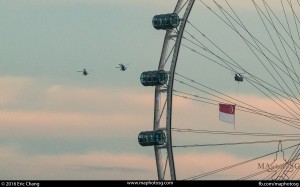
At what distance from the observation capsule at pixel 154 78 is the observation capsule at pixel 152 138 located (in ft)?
13.0

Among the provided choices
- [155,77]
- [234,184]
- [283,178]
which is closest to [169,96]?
[155,77]

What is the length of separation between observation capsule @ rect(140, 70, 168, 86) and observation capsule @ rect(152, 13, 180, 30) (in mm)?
3680

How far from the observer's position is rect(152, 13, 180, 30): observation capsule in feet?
303

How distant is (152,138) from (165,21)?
31.2 ft

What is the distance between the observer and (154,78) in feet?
303

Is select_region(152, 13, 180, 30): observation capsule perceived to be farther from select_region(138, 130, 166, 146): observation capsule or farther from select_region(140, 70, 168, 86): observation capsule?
select_region(138, 130, 166, 146): observation capsule

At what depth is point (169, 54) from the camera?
301ft

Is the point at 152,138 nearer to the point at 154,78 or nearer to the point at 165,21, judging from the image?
the point at 154,78

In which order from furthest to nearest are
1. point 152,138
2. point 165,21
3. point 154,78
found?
point 165,21 < point 154,78 < point 152,138

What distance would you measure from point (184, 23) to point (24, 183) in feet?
73.2

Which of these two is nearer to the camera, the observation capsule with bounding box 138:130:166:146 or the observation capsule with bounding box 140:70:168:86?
the observation capsule with bounding box 138:130:166:146

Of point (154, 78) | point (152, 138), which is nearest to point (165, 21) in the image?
point (154, 78)

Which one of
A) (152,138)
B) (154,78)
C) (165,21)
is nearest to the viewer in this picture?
(152,138)

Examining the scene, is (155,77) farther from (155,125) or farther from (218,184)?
(218,184)
